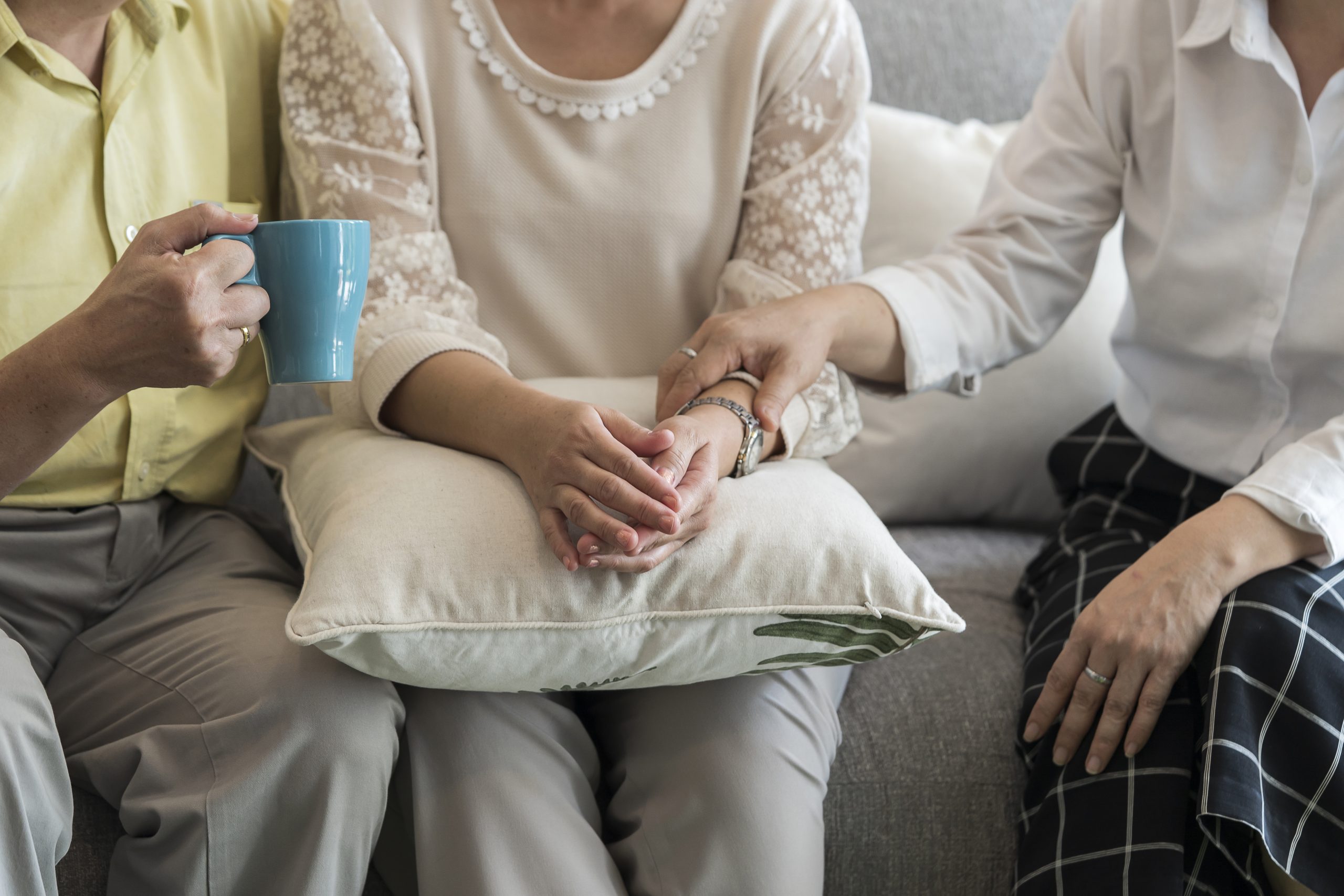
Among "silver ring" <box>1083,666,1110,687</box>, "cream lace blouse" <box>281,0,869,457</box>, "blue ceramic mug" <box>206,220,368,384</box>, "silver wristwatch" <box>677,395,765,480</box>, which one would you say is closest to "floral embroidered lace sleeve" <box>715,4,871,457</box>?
"cream lace blouse" <box>281,0,869,457</box>

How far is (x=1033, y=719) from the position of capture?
3.33ft

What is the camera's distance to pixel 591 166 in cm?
117

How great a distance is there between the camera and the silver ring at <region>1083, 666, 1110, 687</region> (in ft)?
3.14

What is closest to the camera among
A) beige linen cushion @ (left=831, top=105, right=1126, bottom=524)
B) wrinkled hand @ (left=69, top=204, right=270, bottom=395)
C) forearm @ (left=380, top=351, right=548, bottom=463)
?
wrinkled hand @ (left=69, top=204, right=270, bottom=395)

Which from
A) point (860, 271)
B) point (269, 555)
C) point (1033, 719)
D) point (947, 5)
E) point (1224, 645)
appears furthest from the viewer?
point (947, 5)

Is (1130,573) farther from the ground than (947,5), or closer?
closer

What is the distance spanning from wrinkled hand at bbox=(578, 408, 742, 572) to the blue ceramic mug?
0.78ft

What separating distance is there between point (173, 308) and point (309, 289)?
0.09 metres

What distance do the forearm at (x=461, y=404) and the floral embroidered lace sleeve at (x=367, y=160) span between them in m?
0.03

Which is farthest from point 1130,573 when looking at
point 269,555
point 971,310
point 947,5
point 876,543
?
point 947,5

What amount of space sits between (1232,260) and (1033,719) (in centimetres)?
50

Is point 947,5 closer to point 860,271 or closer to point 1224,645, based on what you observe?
point 860,271

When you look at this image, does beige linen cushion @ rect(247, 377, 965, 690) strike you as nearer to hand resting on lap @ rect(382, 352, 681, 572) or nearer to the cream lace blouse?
hand resting on lap @ rect(382, 352, 681, 572)

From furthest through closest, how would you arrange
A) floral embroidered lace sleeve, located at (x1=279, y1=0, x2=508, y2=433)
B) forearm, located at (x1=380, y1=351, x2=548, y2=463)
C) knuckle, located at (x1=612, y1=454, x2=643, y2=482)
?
1. floral embroidered lace sleeve, located at (x1=279, y1=0, x2=508, y2=433)
2. forearm, located at (x1=380, y1=351, x2=548, y2=463)
3. knuckle, located at (x1=612, y1=454, x2=643, y2=482)
